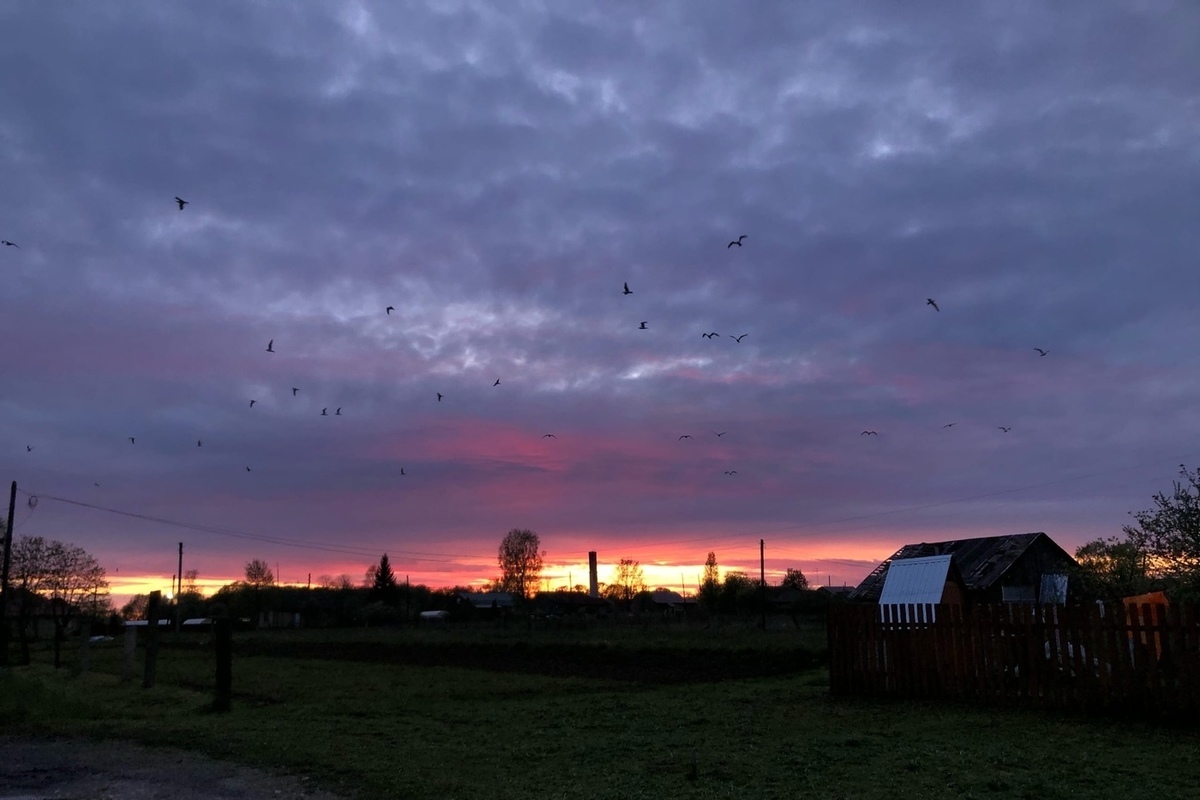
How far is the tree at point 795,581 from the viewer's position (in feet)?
403

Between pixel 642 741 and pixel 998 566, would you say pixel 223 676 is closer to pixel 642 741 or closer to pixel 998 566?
pixel 642 741

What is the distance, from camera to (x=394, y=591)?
132 meters

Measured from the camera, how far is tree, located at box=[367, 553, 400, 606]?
131m

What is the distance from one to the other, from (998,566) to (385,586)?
11263 centimetres

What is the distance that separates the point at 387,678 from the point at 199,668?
12.0 metres

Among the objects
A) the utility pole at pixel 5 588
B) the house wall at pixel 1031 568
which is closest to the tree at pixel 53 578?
the utility pole at pixel 5 588

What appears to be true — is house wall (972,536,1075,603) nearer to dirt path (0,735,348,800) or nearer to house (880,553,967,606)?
house (880,553,967,606)

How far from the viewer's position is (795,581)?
12375cm

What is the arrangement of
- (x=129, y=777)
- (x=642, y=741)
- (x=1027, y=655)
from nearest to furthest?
1. (x=129, y=777)
2. (x=642, y=741)
3. (x=1027, y=655)

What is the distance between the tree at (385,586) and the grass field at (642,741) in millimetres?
113873

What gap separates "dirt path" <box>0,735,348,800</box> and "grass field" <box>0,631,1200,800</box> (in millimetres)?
415

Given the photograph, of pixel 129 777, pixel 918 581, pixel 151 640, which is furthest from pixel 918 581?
pixel 151 640

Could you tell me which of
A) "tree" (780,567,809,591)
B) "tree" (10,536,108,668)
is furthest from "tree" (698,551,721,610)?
"tree" (10,536,108,668)

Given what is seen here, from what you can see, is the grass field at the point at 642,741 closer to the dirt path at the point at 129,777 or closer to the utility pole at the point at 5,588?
the dirt path at the point at 129,777
